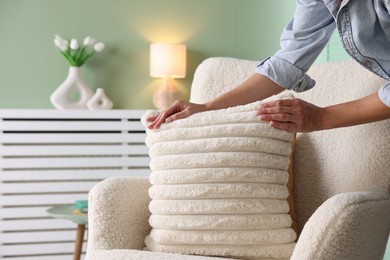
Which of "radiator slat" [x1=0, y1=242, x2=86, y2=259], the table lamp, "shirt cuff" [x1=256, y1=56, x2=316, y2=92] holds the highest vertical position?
the table lamp

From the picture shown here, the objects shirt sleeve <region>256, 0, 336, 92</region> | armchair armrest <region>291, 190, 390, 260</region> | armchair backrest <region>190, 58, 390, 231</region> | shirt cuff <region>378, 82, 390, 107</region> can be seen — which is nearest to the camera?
armchair armrest <region>291, 190, 390, 260</region>

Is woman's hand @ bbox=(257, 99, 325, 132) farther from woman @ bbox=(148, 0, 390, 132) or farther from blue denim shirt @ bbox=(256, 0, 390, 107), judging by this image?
blue denim shirt @ bbox=(256, 0, 390, 107)

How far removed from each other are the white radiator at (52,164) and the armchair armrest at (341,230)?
295 cm

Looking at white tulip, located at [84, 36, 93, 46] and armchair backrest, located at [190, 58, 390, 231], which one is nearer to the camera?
armchair backrest, located at [190, 58, 390, 231]

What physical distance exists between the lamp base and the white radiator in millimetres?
344

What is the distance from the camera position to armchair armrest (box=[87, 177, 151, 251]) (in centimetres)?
192

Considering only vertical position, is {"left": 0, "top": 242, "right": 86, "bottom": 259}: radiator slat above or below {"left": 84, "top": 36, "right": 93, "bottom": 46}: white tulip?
below

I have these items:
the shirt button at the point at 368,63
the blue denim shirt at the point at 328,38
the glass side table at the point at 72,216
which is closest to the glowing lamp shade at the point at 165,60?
the glass side table at the point at 72,216

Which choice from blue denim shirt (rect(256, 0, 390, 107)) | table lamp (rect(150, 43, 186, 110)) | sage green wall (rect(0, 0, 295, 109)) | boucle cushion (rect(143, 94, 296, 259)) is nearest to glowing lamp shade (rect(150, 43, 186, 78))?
table lamp (rect(150, 43, 186, 110))

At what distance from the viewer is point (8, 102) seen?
4910 mm

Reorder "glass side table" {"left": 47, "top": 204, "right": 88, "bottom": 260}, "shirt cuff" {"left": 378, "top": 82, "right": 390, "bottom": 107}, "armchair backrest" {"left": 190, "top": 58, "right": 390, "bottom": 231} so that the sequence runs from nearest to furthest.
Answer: "shirt cuff" {"left": 378, "top": 82, "right": 390, "bottom": 107}
"armchair backrest" {"left": 190, "top": 58, "right": 390, "bottom": 231}
"glass side table" {"left": 47, "top": 204, "right": 88, "bottom": 260}

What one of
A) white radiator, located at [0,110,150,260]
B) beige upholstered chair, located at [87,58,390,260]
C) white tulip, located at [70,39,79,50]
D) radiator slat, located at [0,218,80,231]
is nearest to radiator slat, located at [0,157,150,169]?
white radiator, located at [0,110,150,260]

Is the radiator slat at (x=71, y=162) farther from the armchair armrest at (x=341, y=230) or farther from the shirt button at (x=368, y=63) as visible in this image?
the armchair armrest at (x=341, y=230)

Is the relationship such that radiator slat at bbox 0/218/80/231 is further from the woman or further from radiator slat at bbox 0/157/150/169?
the woman
